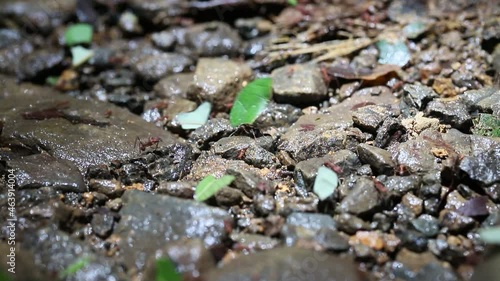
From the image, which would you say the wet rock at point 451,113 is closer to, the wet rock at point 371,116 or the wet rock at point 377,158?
the wet rock at point 371,116

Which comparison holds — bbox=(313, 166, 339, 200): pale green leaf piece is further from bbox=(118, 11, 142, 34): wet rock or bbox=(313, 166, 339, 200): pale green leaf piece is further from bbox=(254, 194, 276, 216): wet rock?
bbox=(118, 11, 142, 34): wet rock

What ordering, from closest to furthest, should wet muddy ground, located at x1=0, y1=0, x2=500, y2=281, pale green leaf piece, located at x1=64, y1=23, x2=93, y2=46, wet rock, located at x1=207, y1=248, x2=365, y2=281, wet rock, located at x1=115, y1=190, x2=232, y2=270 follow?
wet rock, located at x1=207, y1=248, x2=365, y2=281 < wet muddy ground, located at x1=0, y1=0, x2=500, y2=281 < wet rock, located at x1=115, y1=190, x2=232, y2=270 < pale green leaf piece, located at x1=64, y1=23, x2=93, y2=46

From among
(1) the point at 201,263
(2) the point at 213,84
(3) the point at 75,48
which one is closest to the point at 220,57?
(2) the point at 213,84

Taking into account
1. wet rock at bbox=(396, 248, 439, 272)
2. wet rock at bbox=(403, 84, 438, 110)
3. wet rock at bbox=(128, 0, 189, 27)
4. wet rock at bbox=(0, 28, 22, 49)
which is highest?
wet rock at bbox=(128, 0, 189, 27)

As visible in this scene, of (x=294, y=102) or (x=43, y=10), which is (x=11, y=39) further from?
(x=294, y=102)

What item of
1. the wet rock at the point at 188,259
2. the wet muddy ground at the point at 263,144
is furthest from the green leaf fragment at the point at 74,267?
the wet rock at the point at 188,259

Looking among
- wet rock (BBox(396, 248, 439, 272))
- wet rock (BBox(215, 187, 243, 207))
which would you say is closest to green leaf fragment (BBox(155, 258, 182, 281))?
wet rock (BBox(215, 187, 243, 207))
